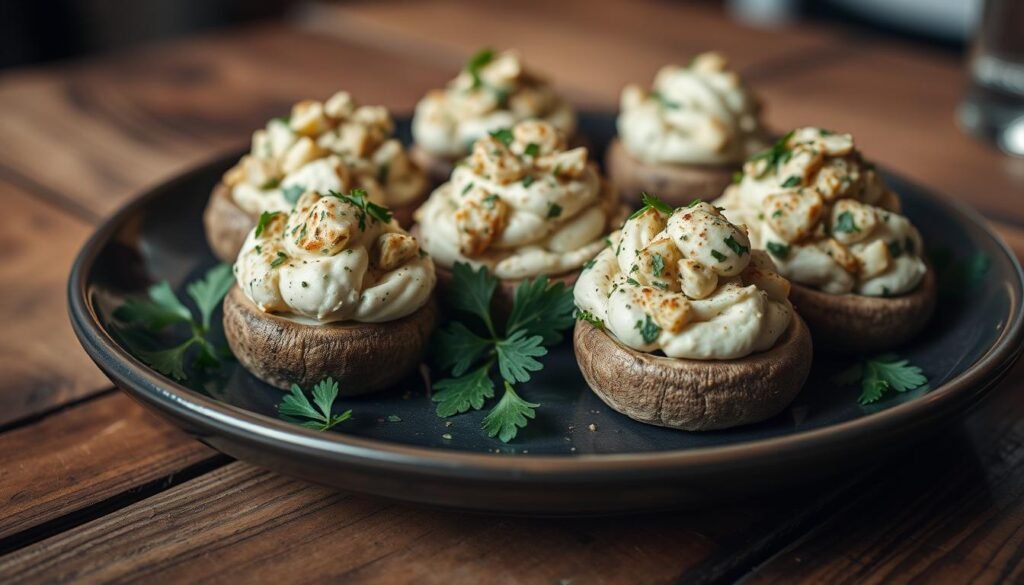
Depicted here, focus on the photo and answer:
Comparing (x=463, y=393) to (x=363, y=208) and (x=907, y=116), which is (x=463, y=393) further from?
(x=907, y=116)

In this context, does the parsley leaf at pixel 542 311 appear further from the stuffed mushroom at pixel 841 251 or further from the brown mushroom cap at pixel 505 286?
the stuffed mushroom at pixel 841 251

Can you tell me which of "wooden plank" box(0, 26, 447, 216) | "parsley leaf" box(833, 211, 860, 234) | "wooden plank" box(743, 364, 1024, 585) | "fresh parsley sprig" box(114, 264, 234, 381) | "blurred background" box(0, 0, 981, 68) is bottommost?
"blurred background" box(0, 0, 981, 68)

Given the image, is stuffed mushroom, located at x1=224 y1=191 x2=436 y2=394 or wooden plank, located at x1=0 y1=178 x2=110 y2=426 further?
wooden plank, located at x1=0 y1=178 x2=110 y2=426

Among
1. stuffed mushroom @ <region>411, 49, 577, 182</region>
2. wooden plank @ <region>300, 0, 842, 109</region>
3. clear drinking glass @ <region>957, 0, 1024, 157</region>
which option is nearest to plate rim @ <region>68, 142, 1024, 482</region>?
stuffed mushroom @ <region>411, 49, 577, 182</region>

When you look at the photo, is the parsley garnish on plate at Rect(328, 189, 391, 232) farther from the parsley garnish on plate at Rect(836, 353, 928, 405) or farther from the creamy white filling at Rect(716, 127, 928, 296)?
the parsley garnish on plate at Rect(836, 353, 928, 405)

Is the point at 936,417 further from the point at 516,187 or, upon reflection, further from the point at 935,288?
the point at 516,187

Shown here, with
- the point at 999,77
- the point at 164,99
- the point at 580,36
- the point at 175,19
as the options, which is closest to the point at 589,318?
the point at 999,77

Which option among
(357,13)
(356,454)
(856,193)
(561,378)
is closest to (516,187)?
(561,378)
